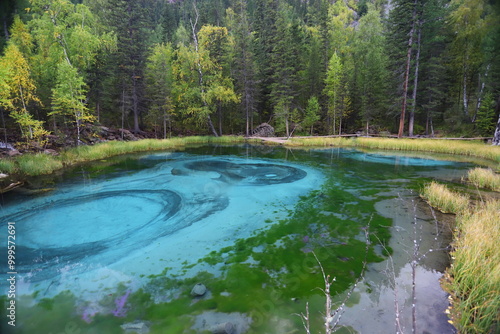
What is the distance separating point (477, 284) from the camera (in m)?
4.25

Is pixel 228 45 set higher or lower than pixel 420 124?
higher

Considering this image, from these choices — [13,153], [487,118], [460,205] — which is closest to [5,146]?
[13,153]

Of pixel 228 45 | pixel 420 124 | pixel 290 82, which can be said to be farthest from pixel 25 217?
pixel 420 124

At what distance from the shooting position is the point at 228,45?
33.6m

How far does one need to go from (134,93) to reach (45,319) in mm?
28605

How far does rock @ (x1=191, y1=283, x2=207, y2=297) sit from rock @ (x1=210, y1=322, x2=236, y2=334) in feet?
2.97

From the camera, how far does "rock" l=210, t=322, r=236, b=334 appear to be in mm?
3901

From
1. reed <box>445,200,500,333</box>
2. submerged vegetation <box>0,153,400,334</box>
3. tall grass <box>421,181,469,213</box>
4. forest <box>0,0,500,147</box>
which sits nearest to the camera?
reed <box>445,200,500,333</box>

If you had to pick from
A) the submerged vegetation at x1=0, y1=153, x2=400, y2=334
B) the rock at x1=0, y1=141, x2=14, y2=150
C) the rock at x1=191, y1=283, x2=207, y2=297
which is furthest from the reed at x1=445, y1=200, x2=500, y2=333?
the rock at x1=0, y1=141, x2=14, y2=150

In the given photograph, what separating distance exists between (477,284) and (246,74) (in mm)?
30241

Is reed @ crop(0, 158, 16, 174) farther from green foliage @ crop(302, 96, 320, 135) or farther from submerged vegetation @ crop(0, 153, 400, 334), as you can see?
green foliage @ crop(302, 96, 320, 135)

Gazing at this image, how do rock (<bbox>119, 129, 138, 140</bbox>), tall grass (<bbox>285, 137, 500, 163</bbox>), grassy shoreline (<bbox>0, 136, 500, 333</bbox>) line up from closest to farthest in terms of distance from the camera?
grassy shoreline (<bbox>0, 136, 500, 333</bbox>) → tall grass (<bbox>285, 137, 500, 163</bbox>) → rock (<bbox>119, 129, 138, 140</bbox>)

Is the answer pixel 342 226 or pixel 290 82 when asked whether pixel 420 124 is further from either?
pixel 342 226

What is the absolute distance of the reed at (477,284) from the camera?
11.8 feet
